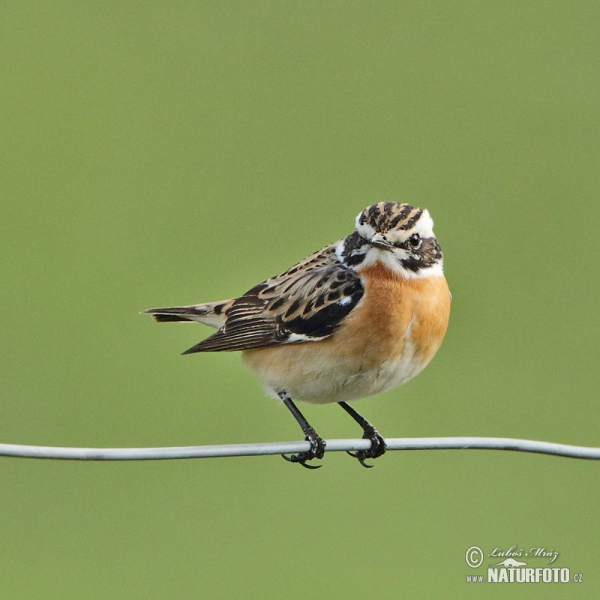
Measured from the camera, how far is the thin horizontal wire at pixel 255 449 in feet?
16.9

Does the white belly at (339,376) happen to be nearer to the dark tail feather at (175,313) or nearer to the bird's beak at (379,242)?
the bird's beak at (379,242)

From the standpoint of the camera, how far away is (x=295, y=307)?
290 inches

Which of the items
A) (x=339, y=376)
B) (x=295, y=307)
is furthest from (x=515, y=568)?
(x=295, y=307)

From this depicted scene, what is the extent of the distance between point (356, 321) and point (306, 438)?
92 cm

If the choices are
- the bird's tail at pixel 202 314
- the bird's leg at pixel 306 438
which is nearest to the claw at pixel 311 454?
the bird's leg at pixel 306 438

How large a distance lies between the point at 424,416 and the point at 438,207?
8.46ft

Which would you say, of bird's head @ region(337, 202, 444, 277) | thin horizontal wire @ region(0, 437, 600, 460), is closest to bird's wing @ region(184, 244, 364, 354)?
bird's head @ region(337, 202, 444, 277)

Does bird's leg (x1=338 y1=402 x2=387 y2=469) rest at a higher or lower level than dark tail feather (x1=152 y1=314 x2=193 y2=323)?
lower

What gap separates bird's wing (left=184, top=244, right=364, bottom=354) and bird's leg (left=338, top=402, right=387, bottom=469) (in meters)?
0.82

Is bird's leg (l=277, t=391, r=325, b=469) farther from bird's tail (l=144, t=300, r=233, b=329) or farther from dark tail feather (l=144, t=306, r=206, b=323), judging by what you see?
dark tail feather (l=144, t=306, r=206, b=323)

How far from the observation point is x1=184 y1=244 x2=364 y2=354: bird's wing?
7.13m

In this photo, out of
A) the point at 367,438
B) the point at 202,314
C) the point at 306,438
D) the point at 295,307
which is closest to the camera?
the point at 295,307

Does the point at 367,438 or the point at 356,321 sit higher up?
the point at 356,321

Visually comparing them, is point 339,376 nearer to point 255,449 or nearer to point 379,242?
point 379,242
